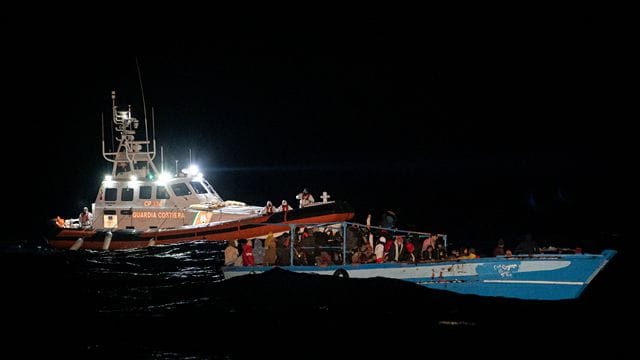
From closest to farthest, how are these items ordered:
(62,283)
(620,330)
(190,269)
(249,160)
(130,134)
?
(620,330) → (62,283) → (190,269) → (130,134) → (249,160)

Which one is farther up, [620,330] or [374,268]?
[374,268]

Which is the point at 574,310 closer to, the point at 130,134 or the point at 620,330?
the point at 620,330

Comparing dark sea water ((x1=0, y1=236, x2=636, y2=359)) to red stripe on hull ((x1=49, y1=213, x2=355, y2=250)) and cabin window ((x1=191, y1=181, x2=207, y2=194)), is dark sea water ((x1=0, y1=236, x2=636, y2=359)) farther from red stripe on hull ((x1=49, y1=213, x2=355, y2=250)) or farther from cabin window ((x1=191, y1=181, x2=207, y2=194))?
cabin window ((x1=191, y1=181, x2=207, y2=194))

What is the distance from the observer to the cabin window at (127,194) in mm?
27234

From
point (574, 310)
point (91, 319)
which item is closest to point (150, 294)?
point (91, 319)

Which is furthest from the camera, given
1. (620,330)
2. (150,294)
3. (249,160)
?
(249,160)

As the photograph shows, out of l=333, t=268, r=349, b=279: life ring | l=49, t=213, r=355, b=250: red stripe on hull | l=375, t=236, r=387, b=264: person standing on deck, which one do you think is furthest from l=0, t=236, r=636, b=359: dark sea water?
l=49, t=213, r=355, b=250: red stripe on hull

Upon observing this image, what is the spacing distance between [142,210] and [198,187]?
2269 millimetres

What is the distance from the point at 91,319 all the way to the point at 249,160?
313 ft

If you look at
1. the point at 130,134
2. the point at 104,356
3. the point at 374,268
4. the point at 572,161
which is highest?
the point at 572,161

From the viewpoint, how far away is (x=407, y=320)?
14.4 m

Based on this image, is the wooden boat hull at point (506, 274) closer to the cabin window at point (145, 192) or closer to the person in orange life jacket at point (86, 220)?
the cabin window at point (145, 192)

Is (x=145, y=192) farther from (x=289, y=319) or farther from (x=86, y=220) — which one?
(x=289, y=319)

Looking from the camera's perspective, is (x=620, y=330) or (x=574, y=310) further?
(x=574, y=310)
